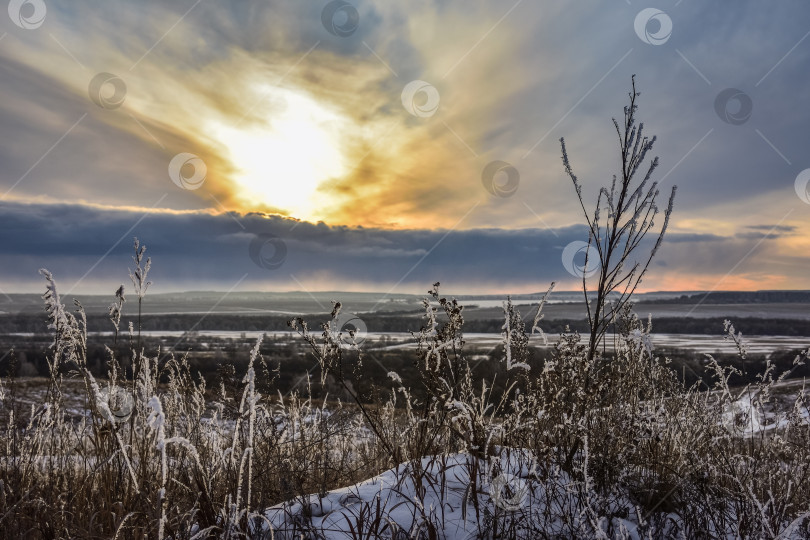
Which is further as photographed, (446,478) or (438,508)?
(446,478)

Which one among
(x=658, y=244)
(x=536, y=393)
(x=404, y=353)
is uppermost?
(x=658, y=244)

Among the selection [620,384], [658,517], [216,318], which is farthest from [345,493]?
[216,318]

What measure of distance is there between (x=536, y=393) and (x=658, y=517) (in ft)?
3.92

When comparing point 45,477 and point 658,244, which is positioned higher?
point 658,244

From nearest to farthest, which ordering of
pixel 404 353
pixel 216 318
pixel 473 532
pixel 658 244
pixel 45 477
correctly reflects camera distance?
pixel 473 532 → pixel 658 244 → pixel 45 477 → pixel 404 353 → pixel 216 318

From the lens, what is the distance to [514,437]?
11.4 ft

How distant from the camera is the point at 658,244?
3.34 metres

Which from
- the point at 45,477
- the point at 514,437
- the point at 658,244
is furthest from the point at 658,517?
the point at 45,477

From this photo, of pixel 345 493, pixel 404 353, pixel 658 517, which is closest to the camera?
pixel 658 517

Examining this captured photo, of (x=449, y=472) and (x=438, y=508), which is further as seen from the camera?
(x=449, y=472)

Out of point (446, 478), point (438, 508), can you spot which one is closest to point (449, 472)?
point (446, 478)

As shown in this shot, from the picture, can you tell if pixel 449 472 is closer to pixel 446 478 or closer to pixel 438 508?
pixel 446 478

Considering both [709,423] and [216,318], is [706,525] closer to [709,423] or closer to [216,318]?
[709,423]

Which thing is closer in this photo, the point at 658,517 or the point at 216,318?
the point at 658,517
